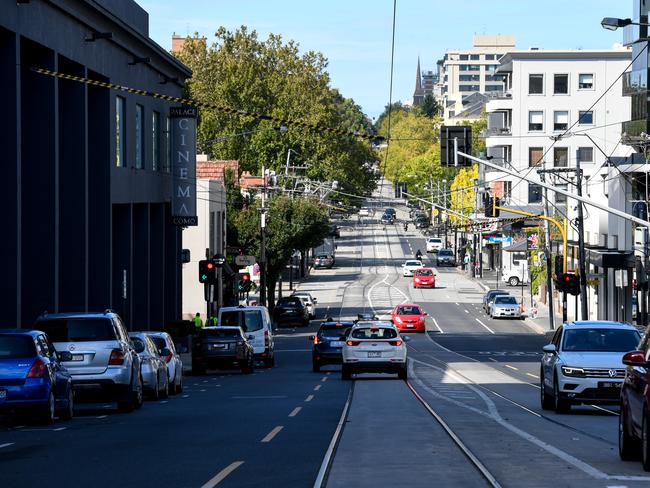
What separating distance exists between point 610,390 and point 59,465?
1116 cm

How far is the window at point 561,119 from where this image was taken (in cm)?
11212

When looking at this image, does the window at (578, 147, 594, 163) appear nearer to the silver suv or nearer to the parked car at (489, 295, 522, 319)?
the parked car at (489, 295, 522, 319)

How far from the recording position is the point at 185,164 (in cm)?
5691

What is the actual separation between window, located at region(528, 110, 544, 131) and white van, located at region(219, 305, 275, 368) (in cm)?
7054

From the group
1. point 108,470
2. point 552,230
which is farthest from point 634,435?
point 552,230

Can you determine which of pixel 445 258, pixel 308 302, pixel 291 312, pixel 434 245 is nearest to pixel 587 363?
pixel 291 312

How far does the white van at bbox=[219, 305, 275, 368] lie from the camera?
1790 inches

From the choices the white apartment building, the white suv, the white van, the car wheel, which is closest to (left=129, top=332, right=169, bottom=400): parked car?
the white suv

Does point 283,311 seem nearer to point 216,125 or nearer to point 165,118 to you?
point 165,118

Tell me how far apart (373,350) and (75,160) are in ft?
41.6

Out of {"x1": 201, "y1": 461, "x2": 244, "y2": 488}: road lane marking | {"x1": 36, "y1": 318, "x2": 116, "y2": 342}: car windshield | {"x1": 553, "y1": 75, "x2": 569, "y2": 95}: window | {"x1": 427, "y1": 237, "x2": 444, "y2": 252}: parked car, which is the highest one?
{"x1": 553, "y1": 75, "x2": 569, "y2": 95}: window

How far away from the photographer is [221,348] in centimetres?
4103

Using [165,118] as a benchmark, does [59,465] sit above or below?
below

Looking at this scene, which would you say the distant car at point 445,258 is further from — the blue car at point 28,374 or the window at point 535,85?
the blue car at point 28,374
